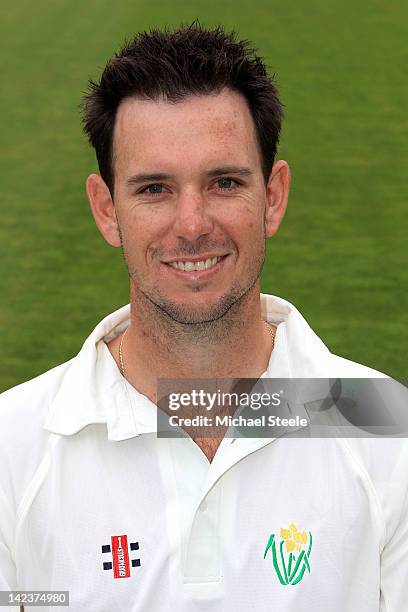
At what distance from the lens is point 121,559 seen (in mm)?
2574

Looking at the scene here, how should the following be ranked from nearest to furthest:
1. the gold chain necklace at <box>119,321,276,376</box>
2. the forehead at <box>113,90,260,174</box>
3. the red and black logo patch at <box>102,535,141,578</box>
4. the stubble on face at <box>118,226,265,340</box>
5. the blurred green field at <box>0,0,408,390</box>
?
1. the red and black logo patch at <box>102,535,141,578</box>
2. the forehead at <box>113,90,260,174</box>
3. the stubble on face at <box>118,226,265,340</box>
4. the gold chain necklace at <box>119,321,276,376</box>
5. the blurred green field at <box>0,0,408,390</box>

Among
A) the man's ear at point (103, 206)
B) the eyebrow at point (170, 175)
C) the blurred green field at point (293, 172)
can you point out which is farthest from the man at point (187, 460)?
the blurred green field at point (293, 172)

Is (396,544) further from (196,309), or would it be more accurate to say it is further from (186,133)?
(186,133)

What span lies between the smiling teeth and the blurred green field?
4.36m

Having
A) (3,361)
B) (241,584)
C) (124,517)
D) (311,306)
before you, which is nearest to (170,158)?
(124,517)

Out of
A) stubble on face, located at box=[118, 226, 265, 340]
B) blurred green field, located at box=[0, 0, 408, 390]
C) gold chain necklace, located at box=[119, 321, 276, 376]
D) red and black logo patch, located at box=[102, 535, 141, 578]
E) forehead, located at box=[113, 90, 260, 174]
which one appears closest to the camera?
red and black logo patch, located at box=[102, 535, 141, 578]

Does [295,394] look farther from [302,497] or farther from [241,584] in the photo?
[241,584]

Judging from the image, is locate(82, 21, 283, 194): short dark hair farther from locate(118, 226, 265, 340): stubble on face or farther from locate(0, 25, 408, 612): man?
locate(118, 226, 265, 340): stubble on face

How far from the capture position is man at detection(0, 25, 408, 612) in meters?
2.60

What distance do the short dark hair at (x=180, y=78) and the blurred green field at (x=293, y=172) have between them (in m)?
4.15

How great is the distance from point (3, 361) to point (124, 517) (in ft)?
15.6

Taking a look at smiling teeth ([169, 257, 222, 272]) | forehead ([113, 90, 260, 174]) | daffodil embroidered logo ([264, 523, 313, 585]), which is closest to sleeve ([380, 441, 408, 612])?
daffodil embroidered logo ([264, 523, 313, 585])

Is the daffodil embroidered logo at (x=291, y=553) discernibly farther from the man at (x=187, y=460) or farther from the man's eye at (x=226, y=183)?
the man's eye at (x=226, y=183)

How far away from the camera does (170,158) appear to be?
268 centimetres
